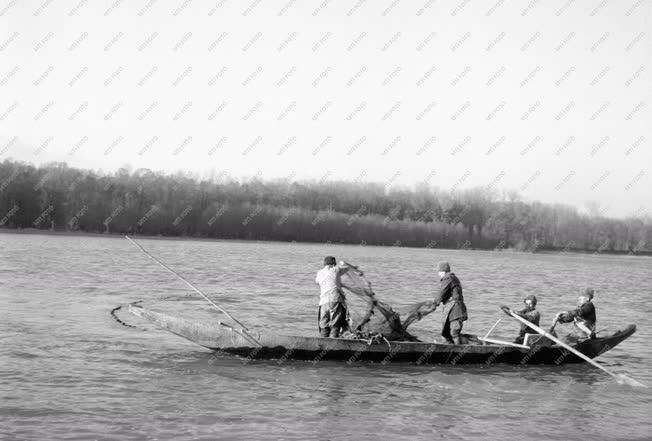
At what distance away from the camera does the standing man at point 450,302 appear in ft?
49.4

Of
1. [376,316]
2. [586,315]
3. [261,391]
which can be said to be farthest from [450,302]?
[261,391]

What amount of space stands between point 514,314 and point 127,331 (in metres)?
9.41

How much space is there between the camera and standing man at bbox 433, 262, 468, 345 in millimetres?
15047

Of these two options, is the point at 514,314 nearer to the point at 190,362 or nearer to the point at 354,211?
the point at 190,362

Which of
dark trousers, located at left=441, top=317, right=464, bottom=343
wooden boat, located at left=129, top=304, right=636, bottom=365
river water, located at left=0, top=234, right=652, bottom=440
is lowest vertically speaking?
river water, located at left=0, top=234, right=652, bottom=440

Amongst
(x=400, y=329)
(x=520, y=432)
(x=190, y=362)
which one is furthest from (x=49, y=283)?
(x=520, y=432)

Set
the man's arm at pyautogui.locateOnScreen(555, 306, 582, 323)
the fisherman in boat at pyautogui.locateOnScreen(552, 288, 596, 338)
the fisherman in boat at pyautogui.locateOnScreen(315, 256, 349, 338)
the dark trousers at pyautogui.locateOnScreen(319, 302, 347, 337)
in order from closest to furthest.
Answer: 1. the fisherman in boat at pyautogui.locateOnScreen(315, 256, 349, 338)
2. the dark trousers at pyautogui.locateOnScreen(319, 302, 347, 337)
3. the man's arm at pyautogui.locateOnScreen(555, 306, 582, 323)
4. the fisherman in boat at pyautogui.locateOnScreen(552, 288, 596, 338)

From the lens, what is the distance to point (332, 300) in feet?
49.9

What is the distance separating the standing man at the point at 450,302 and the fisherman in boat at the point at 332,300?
1856mm

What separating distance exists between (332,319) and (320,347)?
63 cm

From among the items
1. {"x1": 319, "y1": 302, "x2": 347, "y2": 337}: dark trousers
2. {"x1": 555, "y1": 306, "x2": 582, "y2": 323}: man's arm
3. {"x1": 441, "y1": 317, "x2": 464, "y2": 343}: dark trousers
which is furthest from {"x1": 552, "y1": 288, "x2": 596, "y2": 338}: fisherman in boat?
{"x1": 319, "y1": 302, "x2": 347, "y2": 337}: dark trousers

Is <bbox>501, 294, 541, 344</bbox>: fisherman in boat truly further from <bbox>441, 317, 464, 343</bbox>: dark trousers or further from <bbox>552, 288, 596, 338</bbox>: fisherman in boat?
<bbox>441, 317, 464, 343</bbox>: dark trousers

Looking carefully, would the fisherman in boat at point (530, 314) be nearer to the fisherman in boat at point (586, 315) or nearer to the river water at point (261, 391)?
the fisherman in boat at point (586, 315)

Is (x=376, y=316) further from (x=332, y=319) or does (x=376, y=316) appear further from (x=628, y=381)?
(x=628, y=381)
